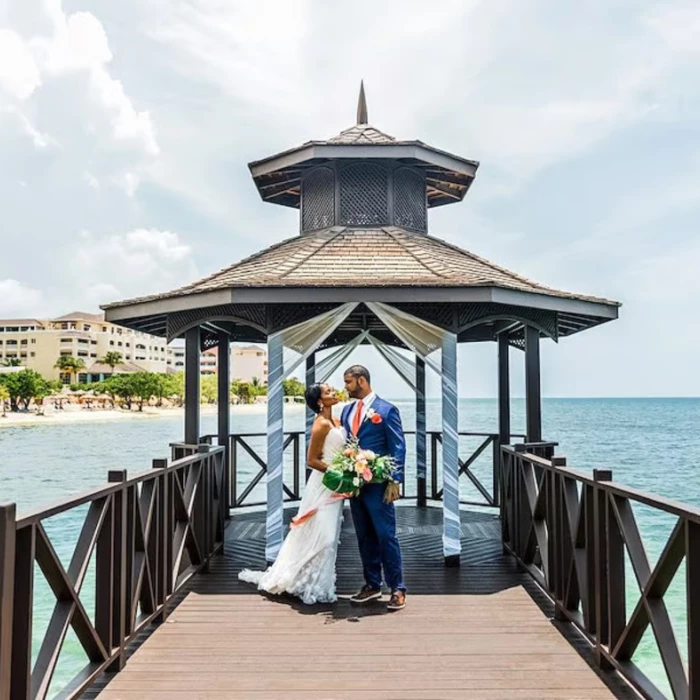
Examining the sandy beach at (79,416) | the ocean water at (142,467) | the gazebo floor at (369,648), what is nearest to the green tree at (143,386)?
the sandy beach at (79,416)

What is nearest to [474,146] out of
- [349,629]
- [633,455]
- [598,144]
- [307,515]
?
[598,144]

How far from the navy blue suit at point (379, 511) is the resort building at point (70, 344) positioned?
277 ft

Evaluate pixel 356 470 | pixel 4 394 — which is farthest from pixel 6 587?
pixel 4 394

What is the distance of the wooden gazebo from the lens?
6039mm

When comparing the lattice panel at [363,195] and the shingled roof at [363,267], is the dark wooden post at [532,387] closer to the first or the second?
the shingled roof at [363,267]

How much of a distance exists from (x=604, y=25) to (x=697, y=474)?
81.4ft

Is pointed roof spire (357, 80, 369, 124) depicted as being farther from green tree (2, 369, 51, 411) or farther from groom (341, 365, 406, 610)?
green tree (2, 369, 51, 411)

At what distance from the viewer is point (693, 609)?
2.61 metres

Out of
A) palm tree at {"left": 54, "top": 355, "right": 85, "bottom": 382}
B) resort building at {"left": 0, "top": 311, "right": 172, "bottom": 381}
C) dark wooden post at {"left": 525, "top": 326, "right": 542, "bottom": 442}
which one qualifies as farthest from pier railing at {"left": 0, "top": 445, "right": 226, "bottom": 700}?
resort building at {"left": 0, "top": 311, "right": 172, "bottom": 381}

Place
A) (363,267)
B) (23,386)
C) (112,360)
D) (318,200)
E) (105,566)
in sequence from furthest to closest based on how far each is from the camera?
(112,360) < (23,386) < (318,200) < (363,267) < (105,566)

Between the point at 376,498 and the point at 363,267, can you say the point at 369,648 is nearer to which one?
the point at 376,498

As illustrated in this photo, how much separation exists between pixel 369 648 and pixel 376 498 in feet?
3.63

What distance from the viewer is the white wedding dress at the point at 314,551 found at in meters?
5.02

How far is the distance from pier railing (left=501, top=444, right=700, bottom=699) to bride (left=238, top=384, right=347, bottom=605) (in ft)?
5.14
